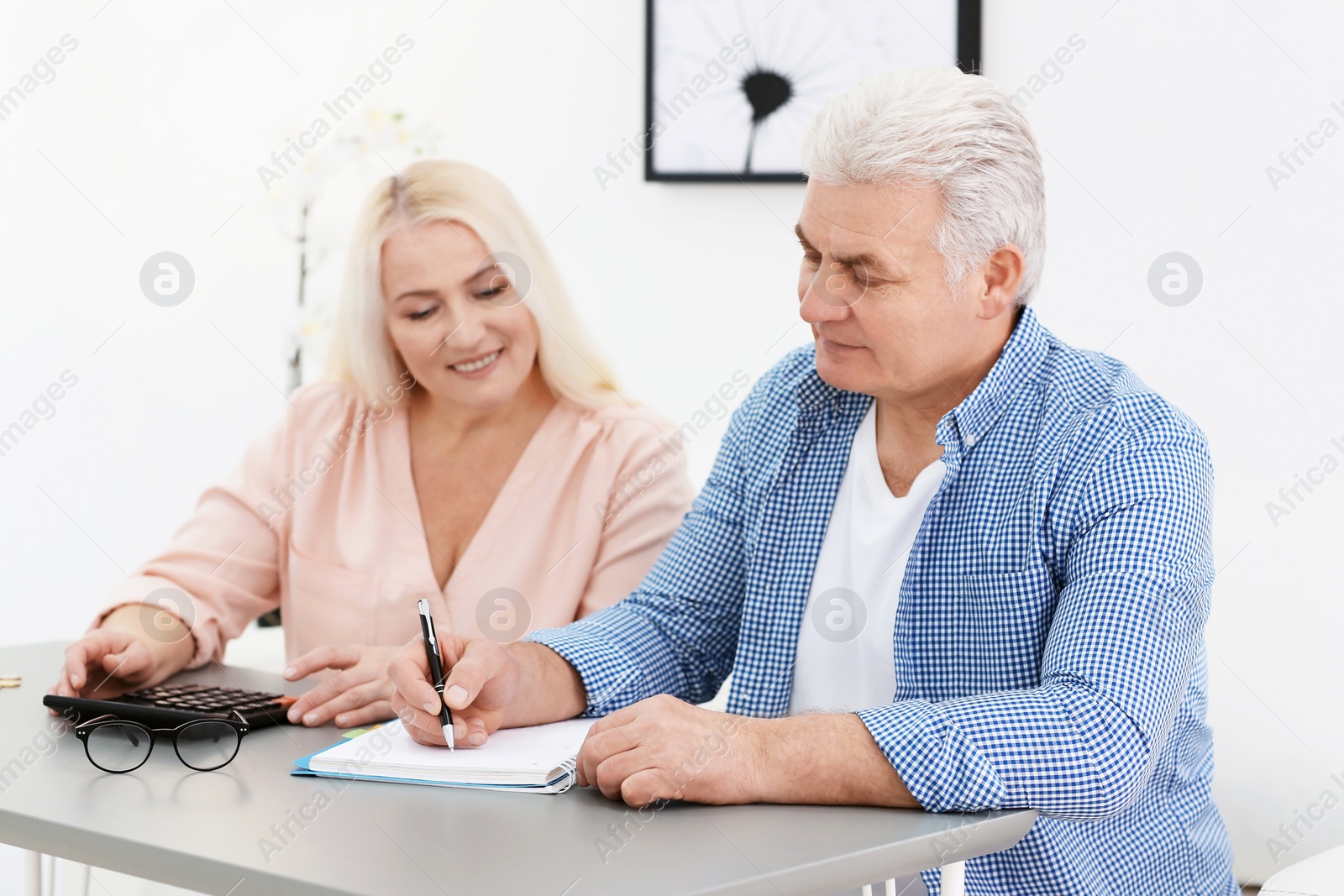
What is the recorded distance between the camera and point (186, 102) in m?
2.80

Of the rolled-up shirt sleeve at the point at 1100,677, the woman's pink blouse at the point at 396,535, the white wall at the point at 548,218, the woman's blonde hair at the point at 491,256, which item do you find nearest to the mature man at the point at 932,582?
the rolled-up shirt sleeve at the point at 1100,677

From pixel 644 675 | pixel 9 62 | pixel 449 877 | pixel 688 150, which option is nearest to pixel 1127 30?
pixel 688 150

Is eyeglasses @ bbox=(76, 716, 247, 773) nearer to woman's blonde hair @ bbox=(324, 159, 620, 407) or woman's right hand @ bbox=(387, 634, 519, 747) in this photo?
woman's right hand @ bbox=(387, 634, 519, 747)

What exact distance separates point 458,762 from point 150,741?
0.32 meters

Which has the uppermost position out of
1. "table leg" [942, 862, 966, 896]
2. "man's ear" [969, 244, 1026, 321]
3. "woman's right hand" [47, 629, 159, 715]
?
"man's ear" [969, 244, 1026, 321]

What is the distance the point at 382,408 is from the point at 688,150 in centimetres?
93

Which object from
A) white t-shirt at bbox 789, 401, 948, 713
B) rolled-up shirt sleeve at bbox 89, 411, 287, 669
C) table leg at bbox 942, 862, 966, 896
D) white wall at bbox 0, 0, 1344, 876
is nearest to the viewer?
table leg at bbox 942, 862, 966, 896

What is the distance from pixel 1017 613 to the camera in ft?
3.89

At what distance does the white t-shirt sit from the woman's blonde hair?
1.95 ft

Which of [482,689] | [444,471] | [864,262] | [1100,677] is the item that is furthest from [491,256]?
[1100,677]

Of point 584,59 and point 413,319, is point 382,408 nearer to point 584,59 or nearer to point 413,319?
point 413,319

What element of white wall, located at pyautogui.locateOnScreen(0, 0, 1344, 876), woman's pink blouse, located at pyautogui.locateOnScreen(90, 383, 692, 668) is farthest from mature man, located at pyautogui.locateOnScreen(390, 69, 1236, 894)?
white wall, located at pyautogui.locateOnScreen(0, 0, 1344, 876)

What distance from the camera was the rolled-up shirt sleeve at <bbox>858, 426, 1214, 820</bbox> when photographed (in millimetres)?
931

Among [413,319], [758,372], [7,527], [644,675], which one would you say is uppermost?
[413,319]
